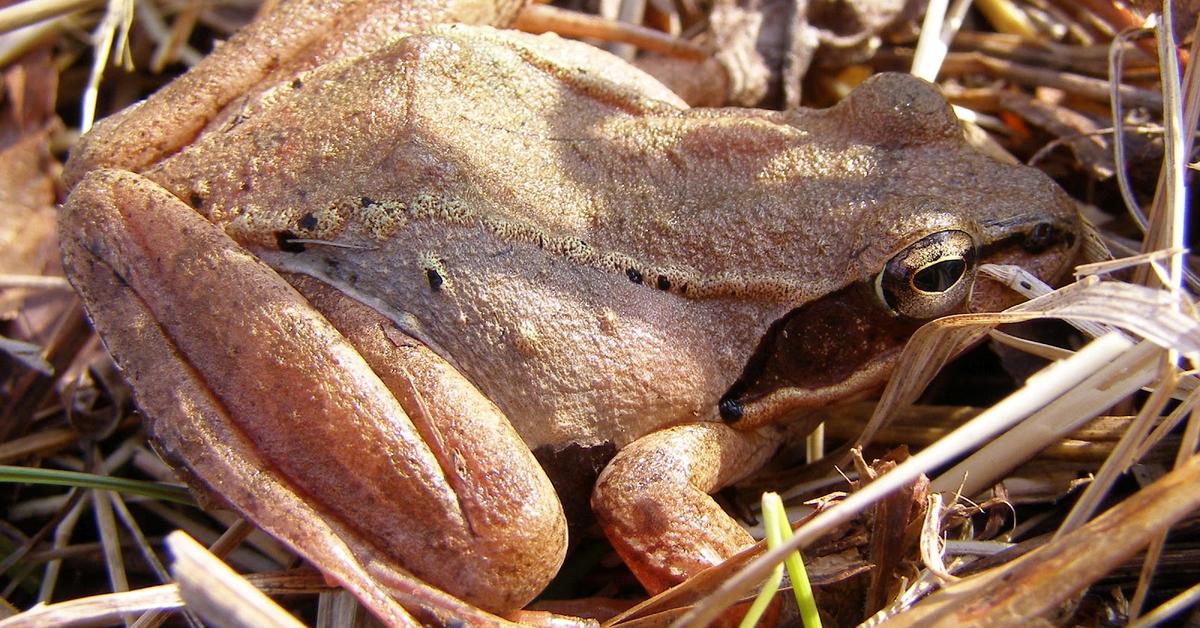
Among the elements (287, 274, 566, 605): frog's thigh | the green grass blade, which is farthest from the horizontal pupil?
the green grass blade

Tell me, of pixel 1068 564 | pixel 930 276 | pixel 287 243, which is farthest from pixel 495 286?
pixel 1068 564

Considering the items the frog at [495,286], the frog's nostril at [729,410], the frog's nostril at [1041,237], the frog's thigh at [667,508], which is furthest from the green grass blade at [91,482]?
the frog's nostril at [1041,237]

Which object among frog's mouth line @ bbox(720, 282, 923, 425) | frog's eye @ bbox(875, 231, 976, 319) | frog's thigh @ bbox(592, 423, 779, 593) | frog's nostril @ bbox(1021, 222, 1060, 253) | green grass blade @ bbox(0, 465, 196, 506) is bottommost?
green grass blade @ bbox(0, 465, 196, 506)

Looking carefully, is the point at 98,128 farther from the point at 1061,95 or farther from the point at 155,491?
the point at 1061,95

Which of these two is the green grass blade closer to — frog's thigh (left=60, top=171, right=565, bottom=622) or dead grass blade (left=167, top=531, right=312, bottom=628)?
frog's thigh (left=60, top=171, right=565, bottom=622)

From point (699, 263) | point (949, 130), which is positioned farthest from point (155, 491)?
point (949, 130)

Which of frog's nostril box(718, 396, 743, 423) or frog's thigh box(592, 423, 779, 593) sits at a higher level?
frog's nostril box(718, 396, 743, 423)

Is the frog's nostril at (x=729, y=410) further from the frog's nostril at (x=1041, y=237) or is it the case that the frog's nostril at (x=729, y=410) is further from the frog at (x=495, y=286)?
the frog's nostril at (x=1041, y=237)

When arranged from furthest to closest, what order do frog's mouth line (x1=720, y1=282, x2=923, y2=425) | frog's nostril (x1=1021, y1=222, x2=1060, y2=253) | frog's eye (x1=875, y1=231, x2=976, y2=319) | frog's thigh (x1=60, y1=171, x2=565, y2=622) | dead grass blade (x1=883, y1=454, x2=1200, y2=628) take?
frog's mouth line (x1=720, y1=282, x2=923, y2=425)
frog's nostril (x1=1021, y1=222, x2=1060, y2=253)
frog's eye (x1=875, y1=231, x2=976, y2=319)
frog's thigh (x1=60, y1=171, x2=565, y2=622)
dead grass blade (x1=883, y1=454, x2=1200, y2=628)

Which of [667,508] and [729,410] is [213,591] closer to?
[667,508]
